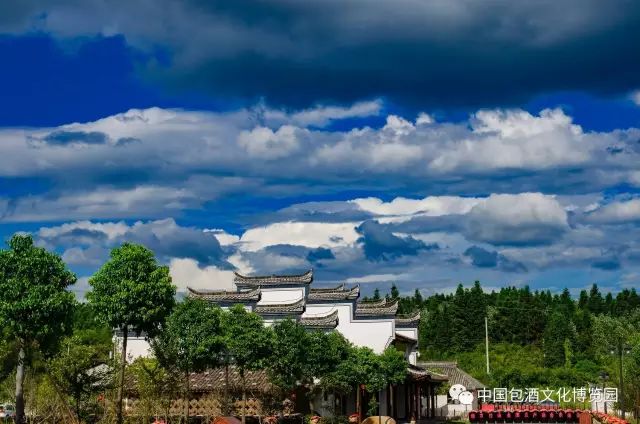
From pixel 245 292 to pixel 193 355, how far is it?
38.8 feet

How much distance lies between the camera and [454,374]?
2247 inches

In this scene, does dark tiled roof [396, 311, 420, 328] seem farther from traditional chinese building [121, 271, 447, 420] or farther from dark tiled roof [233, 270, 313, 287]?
dark tiled roof [233, 270, 313, 287]

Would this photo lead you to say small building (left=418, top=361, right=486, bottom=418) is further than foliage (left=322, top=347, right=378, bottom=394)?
Yes

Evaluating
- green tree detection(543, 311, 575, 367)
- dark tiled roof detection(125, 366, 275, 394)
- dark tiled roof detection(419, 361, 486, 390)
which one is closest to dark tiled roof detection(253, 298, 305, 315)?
dark tiled roof detection(125, 366, 275, 394)

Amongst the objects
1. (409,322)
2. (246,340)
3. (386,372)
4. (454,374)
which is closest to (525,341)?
(454,374)

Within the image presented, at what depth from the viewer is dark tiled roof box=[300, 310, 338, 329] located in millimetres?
37125

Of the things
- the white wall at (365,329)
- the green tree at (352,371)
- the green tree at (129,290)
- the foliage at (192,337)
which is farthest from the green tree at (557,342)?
the green tree at (129,290)

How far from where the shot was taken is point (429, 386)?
4434 cm

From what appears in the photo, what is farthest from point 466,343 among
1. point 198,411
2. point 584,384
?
point 198,411

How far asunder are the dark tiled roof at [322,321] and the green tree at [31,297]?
38.1 feet

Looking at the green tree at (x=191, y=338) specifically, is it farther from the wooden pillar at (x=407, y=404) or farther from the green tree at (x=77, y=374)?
the wooden pillar at (x=407, y=404)

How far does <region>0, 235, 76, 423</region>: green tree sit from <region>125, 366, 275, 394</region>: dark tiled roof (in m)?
5.22

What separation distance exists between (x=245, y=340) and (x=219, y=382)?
19.9 ft

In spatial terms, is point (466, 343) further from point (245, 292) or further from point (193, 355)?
point (193, 355)
